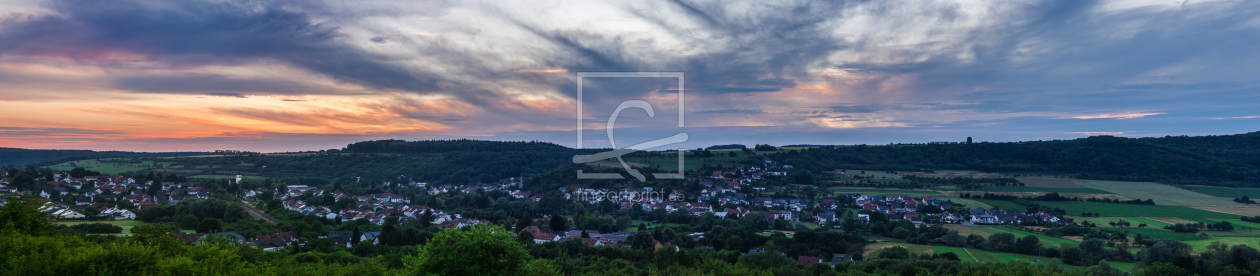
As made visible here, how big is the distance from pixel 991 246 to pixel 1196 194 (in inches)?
1533

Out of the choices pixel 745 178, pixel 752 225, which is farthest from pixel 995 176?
pixel 752 225

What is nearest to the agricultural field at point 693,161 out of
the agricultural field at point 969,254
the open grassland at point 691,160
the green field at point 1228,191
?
the open grassland at point 691,160

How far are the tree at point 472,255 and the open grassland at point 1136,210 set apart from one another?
181ft

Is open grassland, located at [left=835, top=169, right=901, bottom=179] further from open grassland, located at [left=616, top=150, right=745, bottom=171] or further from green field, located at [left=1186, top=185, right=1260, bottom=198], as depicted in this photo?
green field, located at [left=1186, top=185, right=1260, bottom=198]

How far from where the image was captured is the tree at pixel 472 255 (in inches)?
434

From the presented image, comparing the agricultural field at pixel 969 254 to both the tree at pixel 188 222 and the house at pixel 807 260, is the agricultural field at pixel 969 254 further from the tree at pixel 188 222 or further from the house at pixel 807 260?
the tree at pixel 188 222

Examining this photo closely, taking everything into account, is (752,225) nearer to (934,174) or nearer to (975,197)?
(975,197)

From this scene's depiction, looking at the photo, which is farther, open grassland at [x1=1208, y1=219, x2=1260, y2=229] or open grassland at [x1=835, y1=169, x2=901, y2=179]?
open grassland at [x1=835, y1=169, x2=901, y2=179]

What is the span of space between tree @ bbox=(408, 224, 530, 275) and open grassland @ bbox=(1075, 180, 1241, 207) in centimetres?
6659

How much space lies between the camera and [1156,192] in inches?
2168

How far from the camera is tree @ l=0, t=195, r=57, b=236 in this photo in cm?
1539

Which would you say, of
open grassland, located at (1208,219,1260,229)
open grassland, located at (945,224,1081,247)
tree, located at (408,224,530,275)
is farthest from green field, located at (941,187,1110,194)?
→ tree, located at (408,224,530,275)

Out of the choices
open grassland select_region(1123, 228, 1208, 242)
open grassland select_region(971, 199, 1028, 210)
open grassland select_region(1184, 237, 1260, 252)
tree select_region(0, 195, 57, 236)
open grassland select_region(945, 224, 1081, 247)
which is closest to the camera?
tree select_region(0, 195, 57, 236)

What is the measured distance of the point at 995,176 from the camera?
71875mm
